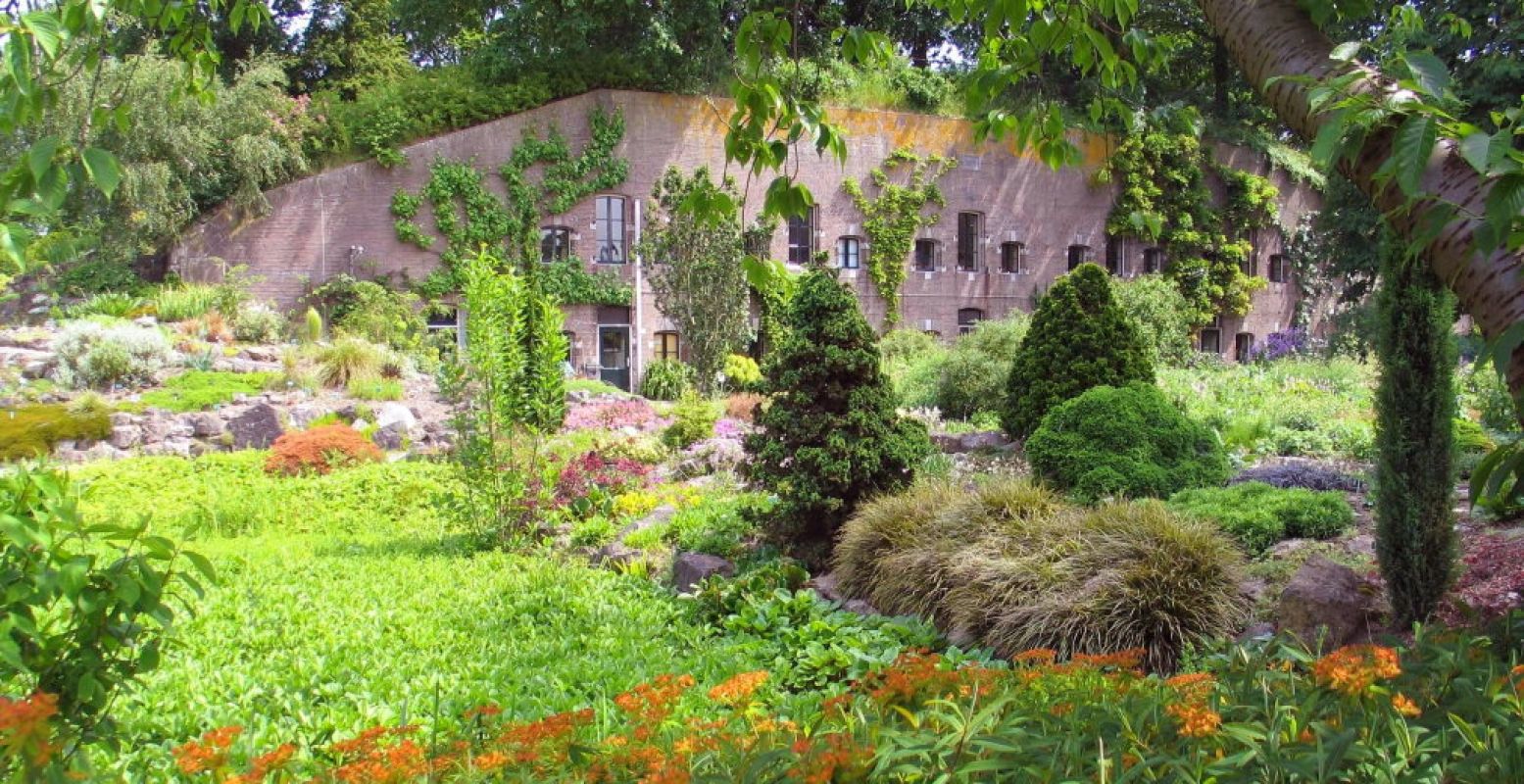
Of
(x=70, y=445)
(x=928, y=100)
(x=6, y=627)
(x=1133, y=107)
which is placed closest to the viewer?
(x=6, y=627)

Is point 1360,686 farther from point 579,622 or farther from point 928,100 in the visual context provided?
point 928,100

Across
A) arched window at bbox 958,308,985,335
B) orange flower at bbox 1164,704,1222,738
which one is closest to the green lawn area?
orange flower at bbox 1164,704,1222,738

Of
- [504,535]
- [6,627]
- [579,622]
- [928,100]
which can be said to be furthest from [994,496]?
[928,100]

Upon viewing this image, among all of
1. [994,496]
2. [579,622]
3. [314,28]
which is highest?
[314,28]

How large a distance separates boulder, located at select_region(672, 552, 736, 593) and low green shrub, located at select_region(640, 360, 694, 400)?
560 inches

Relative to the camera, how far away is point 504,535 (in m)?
8.08

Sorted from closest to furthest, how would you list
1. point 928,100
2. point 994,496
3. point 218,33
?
point 994,496 → point 218,33 → point 928,100

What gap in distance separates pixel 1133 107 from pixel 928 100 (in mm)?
24127

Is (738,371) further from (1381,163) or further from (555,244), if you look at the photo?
(1381,163)

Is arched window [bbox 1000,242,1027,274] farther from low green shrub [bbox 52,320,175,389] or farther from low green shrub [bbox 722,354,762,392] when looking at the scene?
low green shrub [bbox 52,320,175,389]

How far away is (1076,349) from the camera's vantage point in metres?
10.1

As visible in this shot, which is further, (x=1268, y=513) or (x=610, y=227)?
(x=610, y=227)

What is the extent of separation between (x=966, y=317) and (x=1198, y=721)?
25912mm

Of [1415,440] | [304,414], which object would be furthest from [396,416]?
[1415,440]
